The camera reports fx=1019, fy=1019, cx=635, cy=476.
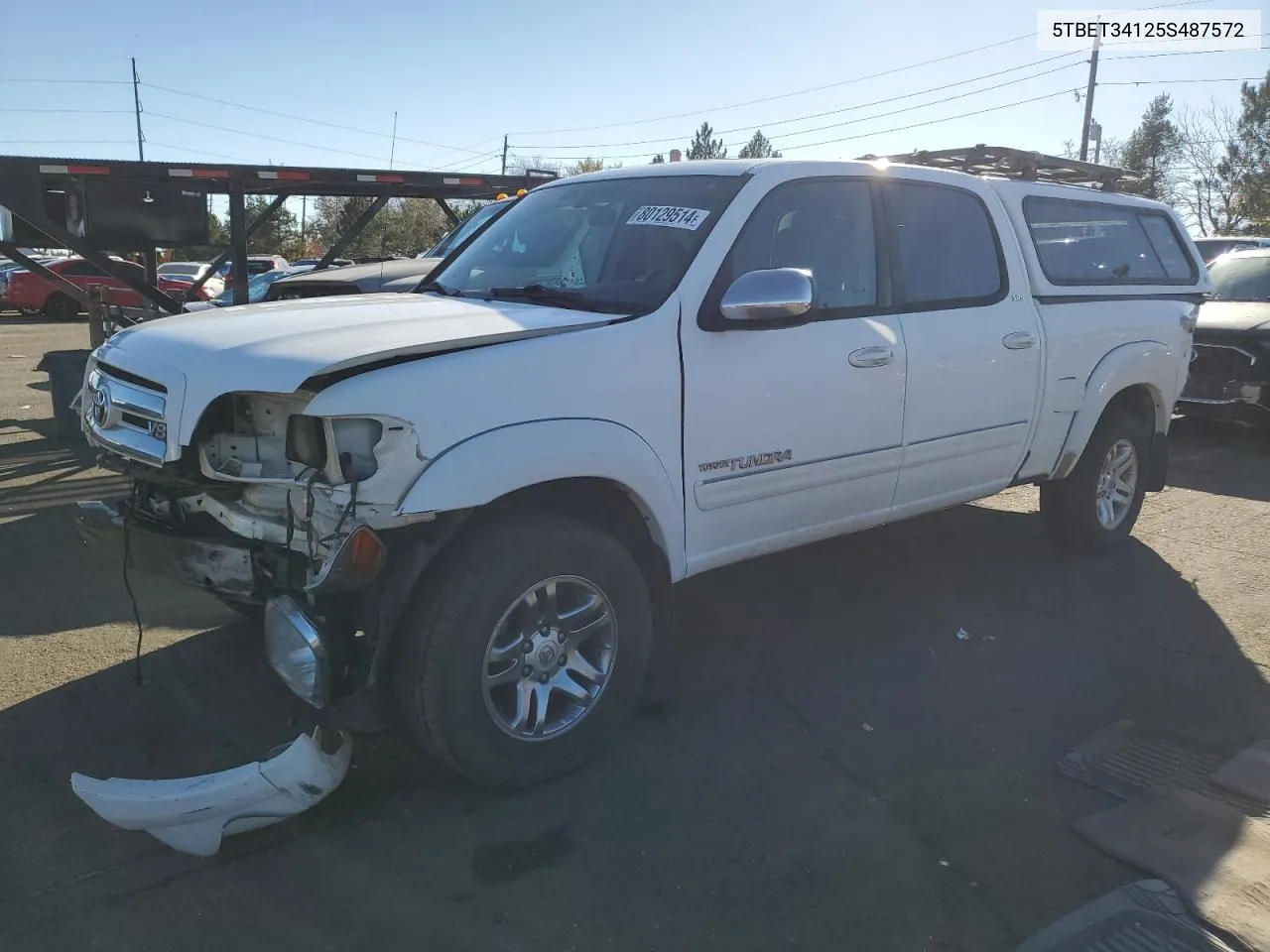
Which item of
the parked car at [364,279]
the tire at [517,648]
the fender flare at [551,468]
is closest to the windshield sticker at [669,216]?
the fender flare at [551,468]

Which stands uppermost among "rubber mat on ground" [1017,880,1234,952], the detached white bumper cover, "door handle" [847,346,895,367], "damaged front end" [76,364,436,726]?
"door handle" [847,346,895,367]

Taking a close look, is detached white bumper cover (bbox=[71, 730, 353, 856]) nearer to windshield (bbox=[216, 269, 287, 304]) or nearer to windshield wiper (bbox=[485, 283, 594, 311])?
windshield wiper (bbox=[485, 283, 594, 311])

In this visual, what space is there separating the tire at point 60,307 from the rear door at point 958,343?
23471 millimetres

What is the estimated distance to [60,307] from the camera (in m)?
23.5

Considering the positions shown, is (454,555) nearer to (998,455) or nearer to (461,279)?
(461,279)

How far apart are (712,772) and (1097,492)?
3.45 m

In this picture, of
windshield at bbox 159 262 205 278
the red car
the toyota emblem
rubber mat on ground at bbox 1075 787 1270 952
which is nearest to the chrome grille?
the toyota emblem

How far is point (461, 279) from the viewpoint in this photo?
14.3 ft

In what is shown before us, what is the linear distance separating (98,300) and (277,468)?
6780mm

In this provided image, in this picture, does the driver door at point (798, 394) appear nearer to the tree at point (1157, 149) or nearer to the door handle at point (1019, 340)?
the door handle at point (1019, 340)

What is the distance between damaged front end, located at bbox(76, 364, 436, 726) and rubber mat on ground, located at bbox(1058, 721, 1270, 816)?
240cm

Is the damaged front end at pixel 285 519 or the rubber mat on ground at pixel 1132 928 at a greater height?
the damaged front end at pixel 285 519

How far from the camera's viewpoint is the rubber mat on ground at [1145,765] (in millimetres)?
3365

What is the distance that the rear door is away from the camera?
444cm
